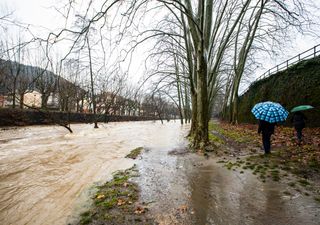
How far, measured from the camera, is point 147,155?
9734 mm

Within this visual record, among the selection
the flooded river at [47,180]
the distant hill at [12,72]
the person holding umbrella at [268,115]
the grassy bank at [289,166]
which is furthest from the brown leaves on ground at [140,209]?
the distant hill at [12,72]

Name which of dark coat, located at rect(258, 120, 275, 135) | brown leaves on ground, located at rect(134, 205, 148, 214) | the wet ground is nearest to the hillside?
dark coat, located at rect(258, 120, 275, 135)

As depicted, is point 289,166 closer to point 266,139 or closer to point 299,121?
point 266,139

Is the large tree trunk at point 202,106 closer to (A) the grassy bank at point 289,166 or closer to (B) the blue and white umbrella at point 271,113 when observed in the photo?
(A) the grassy bank at point 289,166

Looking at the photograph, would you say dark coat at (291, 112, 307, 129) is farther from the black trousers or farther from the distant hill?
the distant hill

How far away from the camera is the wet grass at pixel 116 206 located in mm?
3934

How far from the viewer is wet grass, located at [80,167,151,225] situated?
12.9ft

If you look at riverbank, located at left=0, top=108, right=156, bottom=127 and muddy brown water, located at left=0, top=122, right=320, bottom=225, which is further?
riverbank, located at left=0, top=108, right=156, bottom=127

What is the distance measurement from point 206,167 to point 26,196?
4910 mm

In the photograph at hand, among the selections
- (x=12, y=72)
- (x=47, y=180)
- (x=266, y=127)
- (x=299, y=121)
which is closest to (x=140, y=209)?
(x=47, y=180)

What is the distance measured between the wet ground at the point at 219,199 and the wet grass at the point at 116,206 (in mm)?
256

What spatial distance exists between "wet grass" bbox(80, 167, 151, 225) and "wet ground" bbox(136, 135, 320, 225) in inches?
10.1

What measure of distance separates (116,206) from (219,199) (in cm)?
201

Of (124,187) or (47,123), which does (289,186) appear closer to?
(124,187)
